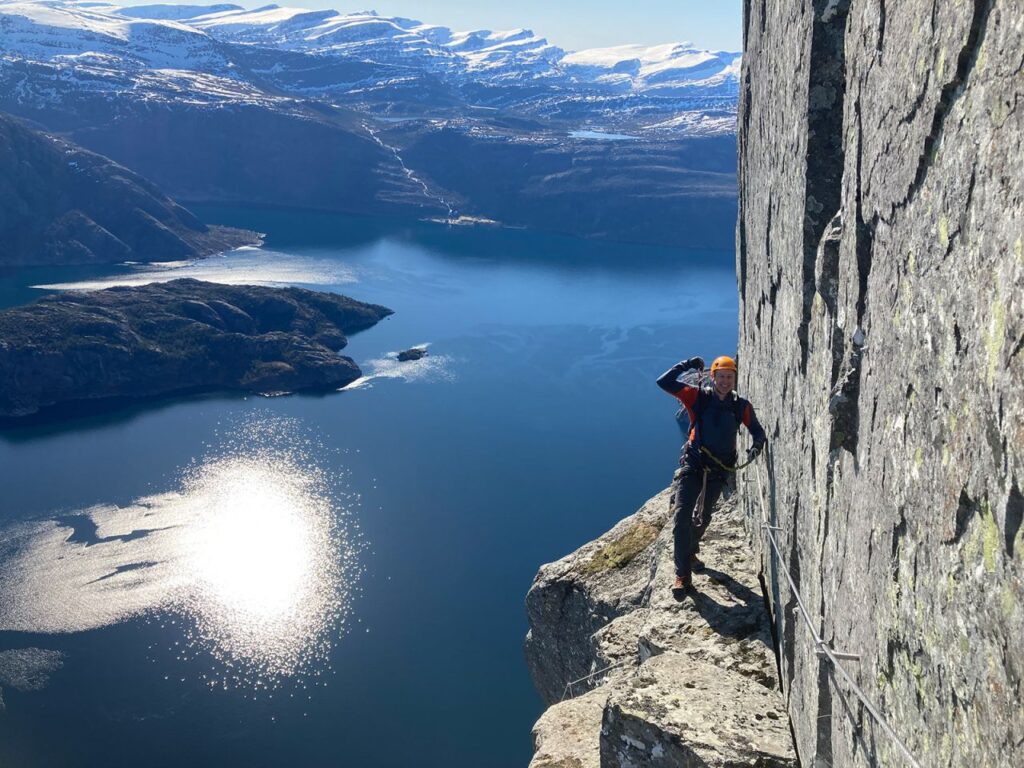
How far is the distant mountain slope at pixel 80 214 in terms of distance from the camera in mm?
169500

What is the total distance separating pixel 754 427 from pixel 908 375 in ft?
19.5

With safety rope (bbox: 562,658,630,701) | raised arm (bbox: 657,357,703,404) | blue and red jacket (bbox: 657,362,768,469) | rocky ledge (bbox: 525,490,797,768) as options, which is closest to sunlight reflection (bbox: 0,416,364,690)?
safety rope (bbox: 562,658,630,701)

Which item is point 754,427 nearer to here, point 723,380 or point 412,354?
point 723,380

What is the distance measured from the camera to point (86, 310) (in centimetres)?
11981

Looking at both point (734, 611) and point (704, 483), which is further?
point (704, 483)

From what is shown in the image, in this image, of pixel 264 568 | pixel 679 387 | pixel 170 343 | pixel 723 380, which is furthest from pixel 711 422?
pixel 170 343

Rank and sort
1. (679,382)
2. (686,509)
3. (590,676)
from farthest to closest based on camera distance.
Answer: (590,676), (679,382), (686,509)

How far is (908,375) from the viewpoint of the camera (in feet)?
14.2

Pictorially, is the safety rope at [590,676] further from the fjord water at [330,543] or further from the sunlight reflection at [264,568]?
the sunlight reflection at [264,568]

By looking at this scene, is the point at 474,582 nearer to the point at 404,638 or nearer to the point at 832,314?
the point at 404,638

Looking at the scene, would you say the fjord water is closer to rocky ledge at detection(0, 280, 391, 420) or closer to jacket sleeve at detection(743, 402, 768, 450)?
rocky ledge at detection(0, 280, 391, 420)

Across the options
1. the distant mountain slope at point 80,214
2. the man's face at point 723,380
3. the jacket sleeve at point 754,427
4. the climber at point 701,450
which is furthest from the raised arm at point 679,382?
the distant mountain slope at point 80,214

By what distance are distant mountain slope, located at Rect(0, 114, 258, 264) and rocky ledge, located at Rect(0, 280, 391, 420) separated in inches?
1845

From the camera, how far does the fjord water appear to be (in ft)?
153
